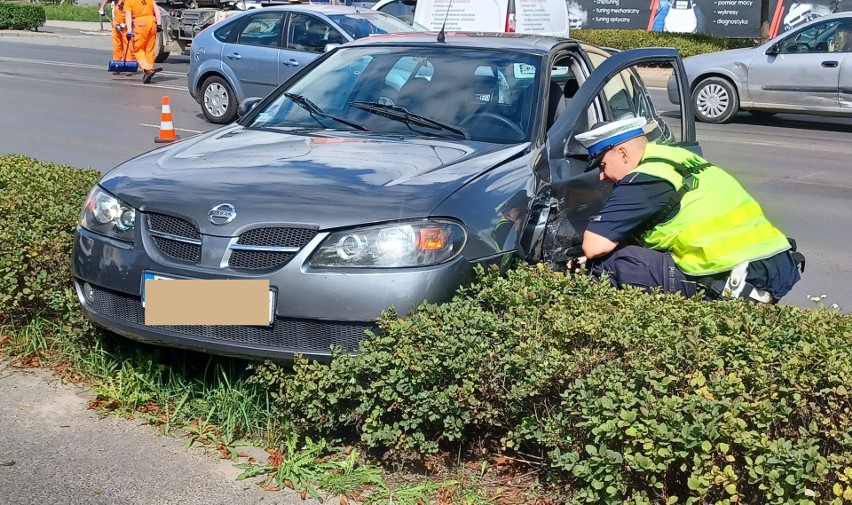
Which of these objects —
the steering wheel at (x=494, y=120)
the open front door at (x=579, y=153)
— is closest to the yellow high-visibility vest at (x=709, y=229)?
the open front door at (x=579, y=153)

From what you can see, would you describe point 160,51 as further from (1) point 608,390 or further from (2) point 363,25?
(1) point 608,390

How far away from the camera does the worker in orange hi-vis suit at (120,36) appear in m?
20.8

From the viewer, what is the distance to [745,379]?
3.15 metres

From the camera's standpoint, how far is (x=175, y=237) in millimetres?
4051

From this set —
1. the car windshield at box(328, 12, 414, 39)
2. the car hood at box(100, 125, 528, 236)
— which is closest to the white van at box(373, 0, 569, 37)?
the car windshield at box(328, 12, 414, 39)

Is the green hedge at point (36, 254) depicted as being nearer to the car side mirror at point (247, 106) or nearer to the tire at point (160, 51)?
the car side mirror at point (247, 106)

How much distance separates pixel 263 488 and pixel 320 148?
5.70 ft

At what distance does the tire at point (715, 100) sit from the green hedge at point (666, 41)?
7195 millimetres

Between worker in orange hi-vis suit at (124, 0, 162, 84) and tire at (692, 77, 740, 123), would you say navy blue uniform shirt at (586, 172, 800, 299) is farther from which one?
worker in orange hi-vis suit at (124, 0, 162, 84)

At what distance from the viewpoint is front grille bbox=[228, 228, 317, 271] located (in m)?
3.87

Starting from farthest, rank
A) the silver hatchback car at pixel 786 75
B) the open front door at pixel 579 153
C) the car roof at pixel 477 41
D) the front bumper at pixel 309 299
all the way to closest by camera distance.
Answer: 1. the silver hatchback car at pixel 786 75
2. the car roof at pixel 477 41
3. the open front door at pixel 579 153
4. the front bumper at pixel 309 299

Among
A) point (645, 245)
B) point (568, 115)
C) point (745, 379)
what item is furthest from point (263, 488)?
point (568, 115)

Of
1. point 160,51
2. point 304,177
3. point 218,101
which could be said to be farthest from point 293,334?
point 160,51

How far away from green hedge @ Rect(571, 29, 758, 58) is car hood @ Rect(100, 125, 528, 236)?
19.5 m
